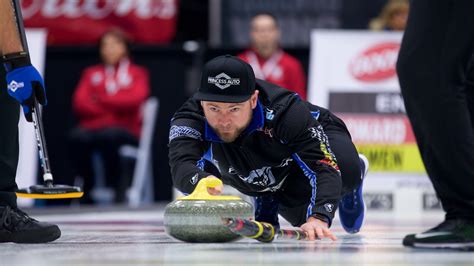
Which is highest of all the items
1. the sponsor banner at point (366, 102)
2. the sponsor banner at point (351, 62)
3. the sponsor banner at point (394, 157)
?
the sponsor banner at point (351, 62)

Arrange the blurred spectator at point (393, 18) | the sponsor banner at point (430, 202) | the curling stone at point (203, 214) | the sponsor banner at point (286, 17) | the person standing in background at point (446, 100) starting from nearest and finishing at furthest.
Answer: the person standing in background at point (446, 100), the curling stone at point (203, 214), the sponsor banner at point (430, 202), the blurred spectator at point (393, 18), the sponsor banner at point (286, 17)

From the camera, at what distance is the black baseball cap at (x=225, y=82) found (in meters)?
4.01

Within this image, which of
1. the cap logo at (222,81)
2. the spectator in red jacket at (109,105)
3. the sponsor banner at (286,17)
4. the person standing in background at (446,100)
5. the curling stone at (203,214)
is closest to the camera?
the person standing in background at (446,100)

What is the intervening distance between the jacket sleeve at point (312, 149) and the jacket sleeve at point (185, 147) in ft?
1.11

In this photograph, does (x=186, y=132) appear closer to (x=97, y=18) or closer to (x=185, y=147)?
(x=185, y=147)

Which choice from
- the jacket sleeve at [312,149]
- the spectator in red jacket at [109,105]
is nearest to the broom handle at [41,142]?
the jacket sleeve at [312,149]

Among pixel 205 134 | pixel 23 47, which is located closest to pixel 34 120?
pixel 23 47

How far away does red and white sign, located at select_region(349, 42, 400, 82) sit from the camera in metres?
9.16

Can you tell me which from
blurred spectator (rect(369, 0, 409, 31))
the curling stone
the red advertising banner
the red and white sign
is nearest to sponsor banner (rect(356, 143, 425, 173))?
the red and white sign

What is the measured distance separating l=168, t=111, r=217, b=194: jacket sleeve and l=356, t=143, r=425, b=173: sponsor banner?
15.8ft

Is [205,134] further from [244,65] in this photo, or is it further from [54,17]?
[54,17]

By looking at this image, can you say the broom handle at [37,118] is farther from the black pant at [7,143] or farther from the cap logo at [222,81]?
the cap logo at [222,81]

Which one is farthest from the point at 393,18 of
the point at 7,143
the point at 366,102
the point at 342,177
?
the point at 7,143

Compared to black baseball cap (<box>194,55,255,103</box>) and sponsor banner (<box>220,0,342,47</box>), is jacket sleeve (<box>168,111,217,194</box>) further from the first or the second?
sponsor banner (<box>220,0,342,47</box>)
